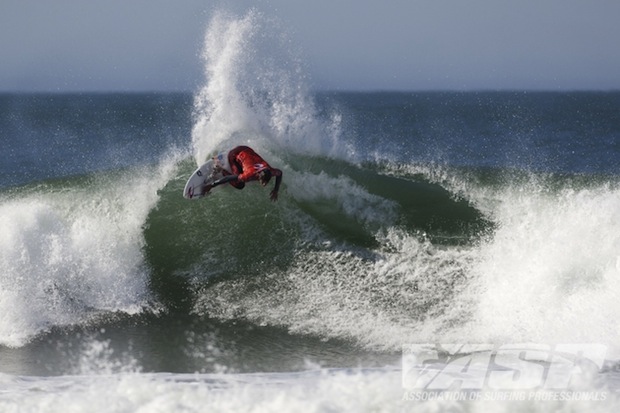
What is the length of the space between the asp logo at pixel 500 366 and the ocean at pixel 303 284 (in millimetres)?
30

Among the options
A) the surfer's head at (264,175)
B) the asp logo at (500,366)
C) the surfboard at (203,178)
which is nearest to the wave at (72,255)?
the surfboard at (203,178)

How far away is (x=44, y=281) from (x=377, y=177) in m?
6.26

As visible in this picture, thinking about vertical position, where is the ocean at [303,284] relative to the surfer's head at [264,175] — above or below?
below

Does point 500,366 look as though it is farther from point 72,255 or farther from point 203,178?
point 72,255

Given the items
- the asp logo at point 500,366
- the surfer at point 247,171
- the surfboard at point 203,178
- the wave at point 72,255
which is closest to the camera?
the asp logo at point 500,366

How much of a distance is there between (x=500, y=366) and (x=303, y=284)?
3706 millimetres

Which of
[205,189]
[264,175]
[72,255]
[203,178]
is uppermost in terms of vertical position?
[264,175]

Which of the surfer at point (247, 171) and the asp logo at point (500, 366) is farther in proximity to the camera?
the surfer at point (247, 171)

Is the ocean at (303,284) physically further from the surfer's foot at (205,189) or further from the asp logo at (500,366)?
the surfer's foot at (205,189)

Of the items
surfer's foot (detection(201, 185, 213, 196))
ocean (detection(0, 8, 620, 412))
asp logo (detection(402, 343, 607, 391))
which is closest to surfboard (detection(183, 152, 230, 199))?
surfer's foot (detection(201, 185, 213, 196))

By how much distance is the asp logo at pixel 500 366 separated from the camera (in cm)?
679

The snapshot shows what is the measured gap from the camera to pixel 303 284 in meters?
10.4

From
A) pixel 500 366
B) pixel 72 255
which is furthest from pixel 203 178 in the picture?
pixel 500 366

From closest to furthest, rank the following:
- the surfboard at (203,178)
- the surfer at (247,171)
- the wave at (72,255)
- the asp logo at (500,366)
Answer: the asp logo at (500,366)
the wave at (72,255)
the surfer at (247,171)
the surfboard at (203,178)
